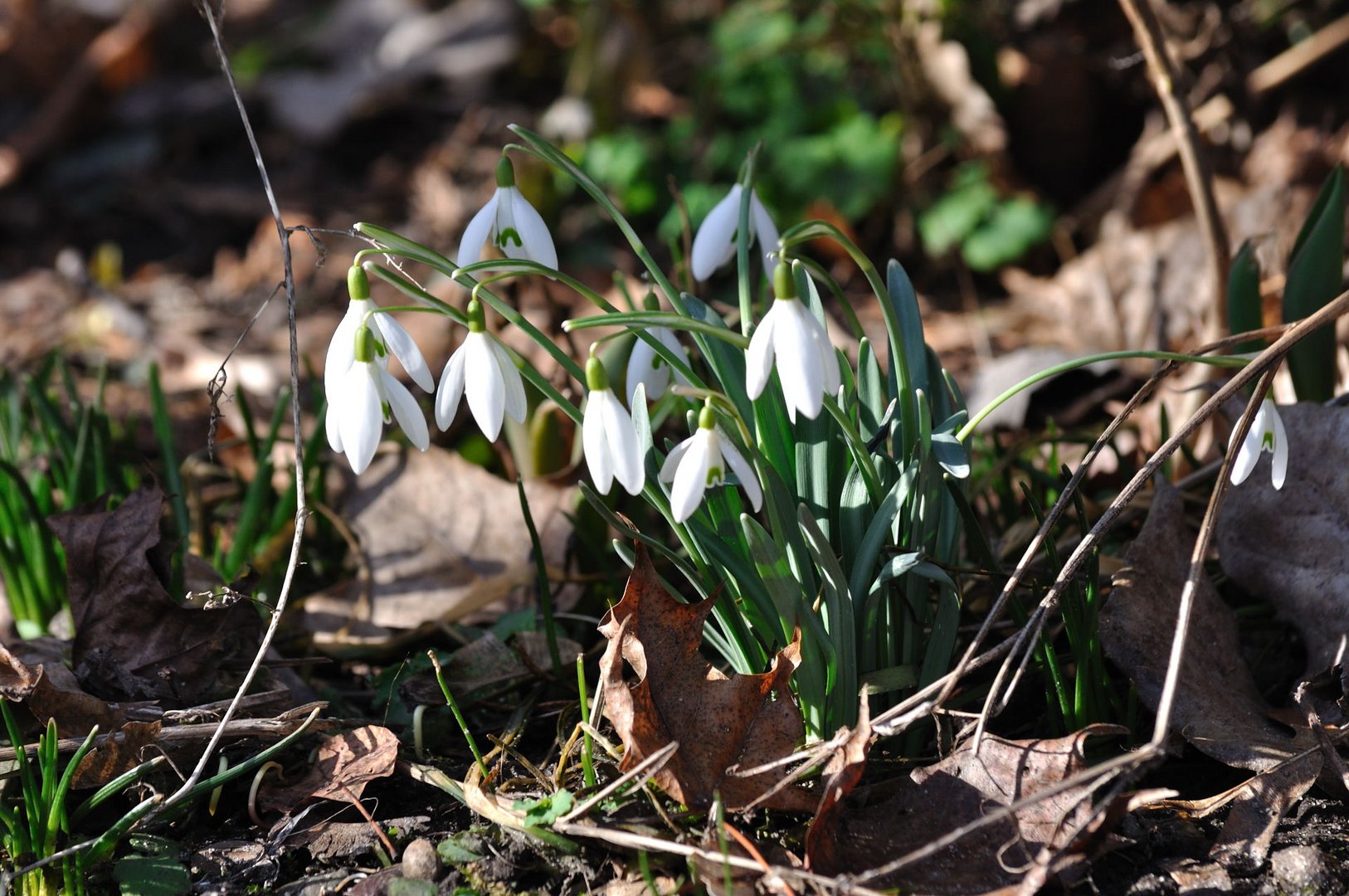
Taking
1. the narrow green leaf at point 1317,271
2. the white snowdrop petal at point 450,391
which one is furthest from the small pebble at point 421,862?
the narrow green leaf at point 1317,271

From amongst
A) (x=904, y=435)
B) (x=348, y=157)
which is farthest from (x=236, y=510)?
(x=348, y=157)

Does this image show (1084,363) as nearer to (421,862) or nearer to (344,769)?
(421,862)

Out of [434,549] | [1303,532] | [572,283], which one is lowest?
[1303,532]

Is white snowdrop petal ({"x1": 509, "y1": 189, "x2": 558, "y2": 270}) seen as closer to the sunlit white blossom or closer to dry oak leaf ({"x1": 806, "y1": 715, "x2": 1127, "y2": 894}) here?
the sunlit white blossom

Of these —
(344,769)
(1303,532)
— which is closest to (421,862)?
(344,769)

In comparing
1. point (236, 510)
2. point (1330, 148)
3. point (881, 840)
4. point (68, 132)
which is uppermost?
point (68, 132)

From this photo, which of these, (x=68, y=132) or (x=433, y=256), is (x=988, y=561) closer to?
(x=433, y=256)
